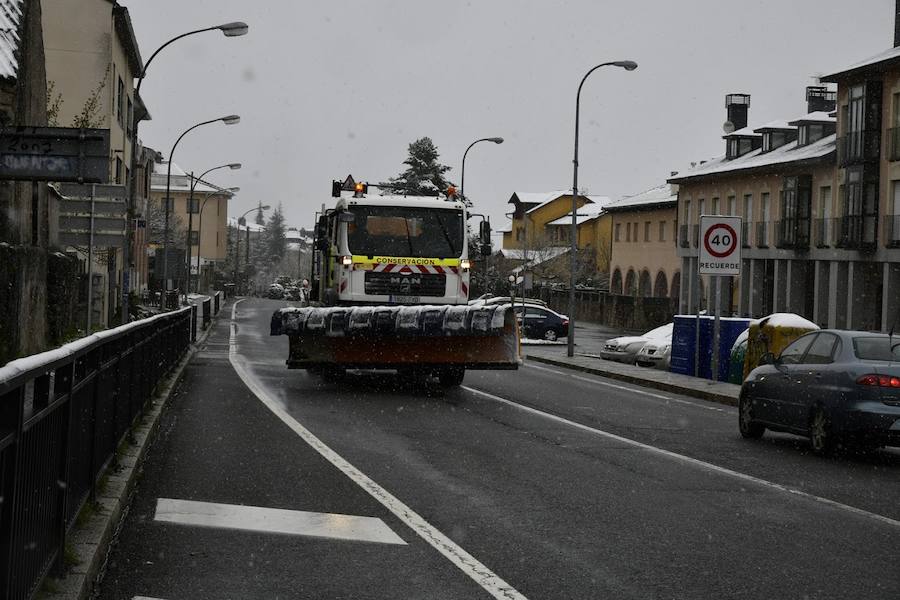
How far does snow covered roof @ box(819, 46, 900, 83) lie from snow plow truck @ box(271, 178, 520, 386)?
102 ft

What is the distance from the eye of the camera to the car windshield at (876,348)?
13500mm

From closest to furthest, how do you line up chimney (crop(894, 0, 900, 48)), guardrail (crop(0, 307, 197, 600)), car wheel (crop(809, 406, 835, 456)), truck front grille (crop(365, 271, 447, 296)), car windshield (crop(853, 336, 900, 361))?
1. guardrail (crop(0, 307, 197, 600))
2. car wheel (crop(809, 406, 835, 456))
3. car windshield (crop(853, 336, 900, 361))
4. truck front grille (crop(365, 271, 447, 296))
5. chimney (crop(894, 0, 900, 48))

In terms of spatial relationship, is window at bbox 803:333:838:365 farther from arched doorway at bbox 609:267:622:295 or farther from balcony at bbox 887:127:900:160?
arched doorway at bbox 609:267:622:295

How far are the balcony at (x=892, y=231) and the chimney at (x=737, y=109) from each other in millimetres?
28224

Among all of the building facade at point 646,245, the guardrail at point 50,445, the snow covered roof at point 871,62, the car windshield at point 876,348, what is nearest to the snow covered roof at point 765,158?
the snow covered roof at point 871,62

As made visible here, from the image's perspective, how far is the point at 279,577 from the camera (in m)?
6.93

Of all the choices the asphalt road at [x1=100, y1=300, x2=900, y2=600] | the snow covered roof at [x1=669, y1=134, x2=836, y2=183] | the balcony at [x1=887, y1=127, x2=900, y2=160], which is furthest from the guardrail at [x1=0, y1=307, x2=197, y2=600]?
the snow covered roof at [x1=669, y1=134, x2=836, y2=183]

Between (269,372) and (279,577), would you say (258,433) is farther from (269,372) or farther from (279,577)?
(269,372)

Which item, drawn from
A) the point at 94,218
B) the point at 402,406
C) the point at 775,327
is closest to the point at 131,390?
the point at 402,406

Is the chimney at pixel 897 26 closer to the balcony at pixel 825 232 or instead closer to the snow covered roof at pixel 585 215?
the balcony at pixel 825 232

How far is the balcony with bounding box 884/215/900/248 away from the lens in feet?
157

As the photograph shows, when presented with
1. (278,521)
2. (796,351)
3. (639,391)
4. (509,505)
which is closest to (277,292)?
(639,391)

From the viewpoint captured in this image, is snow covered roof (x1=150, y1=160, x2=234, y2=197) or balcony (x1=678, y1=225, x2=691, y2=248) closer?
balcony (x1=678, y1=225, x2=691, y2=248)

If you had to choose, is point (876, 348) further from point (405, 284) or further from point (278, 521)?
point (405, 284)
